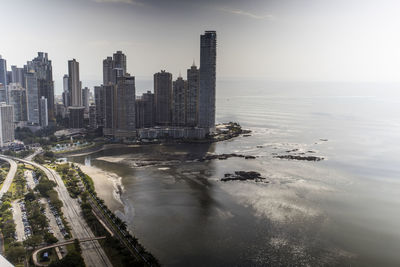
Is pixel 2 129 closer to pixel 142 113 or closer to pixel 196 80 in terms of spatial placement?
pixel 142 113

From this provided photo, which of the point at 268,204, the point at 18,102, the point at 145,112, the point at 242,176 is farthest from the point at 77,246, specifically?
the point at 18,102

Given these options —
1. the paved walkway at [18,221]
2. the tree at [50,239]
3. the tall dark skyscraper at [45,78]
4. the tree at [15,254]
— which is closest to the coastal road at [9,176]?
the paved walkway at [18,221]

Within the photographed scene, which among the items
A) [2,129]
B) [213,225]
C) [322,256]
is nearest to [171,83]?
[2,129]

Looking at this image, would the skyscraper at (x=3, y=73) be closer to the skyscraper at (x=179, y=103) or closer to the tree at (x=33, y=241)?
the skyscraper at (x=179, y=103)

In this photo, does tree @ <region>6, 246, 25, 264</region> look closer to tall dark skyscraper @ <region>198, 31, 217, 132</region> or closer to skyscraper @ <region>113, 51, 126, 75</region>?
tall dark skyscraper @ <region>198, 31, 217, 132</region>

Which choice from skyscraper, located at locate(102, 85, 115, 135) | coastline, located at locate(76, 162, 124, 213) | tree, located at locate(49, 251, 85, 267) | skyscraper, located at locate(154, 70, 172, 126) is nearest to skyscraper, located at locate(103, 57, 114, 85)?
skyscraper, located at locate(154, 70, 172, 126)

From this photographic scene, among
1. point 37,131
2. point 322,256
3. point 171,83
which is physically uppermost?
point 171,83
